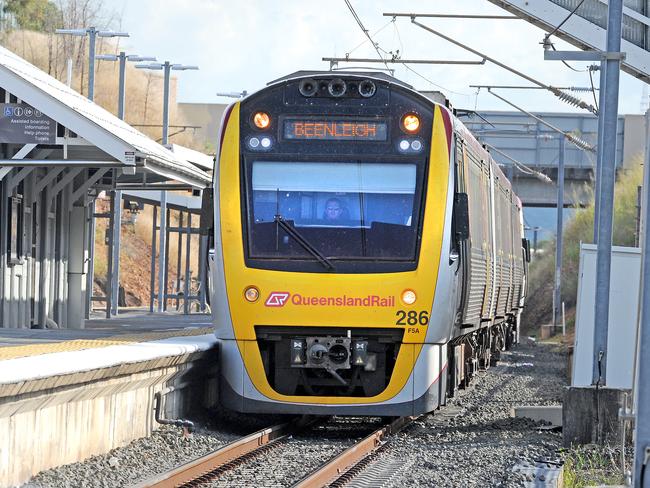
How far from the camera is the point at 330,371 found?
1332 centimetres

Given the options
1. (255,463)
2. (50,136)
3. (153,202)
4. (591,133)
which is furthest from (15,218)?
(591,133)

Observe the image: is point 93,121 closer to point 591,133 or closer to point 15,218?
point 15,218

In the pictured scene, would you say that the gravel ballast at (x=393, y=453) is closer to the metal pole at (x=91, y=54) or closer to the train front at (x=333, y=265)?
the train front at (x=333, y=265)

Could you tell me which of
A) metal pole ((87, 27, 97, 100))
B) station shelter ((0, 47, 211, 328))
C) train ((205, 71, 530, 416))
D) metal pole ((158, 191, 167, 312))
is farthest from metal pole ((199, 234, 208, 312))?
metal pole ((87, 27, 97, 100))

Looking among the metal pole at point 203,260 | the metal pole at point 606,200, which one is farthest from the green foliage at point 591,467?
the metal pole at point 203,260

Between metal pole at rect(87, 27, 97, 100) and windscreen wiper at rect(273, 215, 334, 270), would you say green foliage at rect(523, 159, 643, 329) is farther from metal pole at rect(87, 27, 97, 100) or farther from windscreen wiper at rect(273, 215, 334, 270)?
windscreen wiper at rect(273, 215, 334, 270)

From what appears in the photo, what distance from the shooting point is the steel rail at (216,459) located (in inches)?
371

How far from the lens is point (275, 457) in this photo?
38.9 feet

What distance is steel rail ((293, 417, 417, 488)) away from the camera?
996 centimetres

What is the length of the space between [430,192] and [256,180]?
167cm

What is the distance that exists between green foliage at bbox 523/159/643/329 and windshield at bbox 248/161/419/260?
35768 millimetres

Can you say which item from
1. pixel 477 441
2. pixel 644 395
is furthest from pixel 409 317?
pixel 644 395

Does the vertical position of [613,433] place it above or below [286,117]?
below

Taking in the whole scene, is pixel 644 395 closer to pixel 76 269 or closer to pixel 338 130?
pixel 338 130
